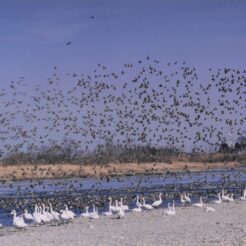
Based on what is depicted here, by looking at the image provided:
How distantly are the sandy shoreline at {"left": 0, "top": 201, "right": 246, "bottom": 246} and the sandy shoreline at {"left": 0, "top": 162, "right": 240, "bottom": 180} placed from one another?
58278 millimetres

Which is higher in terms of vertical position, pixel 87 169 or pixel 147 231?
pixel 147 231

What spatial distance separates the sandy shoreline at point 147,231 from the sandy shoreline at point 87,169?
5828 centimetres

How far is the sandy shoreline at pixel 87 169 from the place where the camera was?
9906cm

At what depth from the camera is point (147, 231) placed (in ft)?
90.6

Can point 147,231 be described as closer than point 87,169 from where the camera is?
Yes

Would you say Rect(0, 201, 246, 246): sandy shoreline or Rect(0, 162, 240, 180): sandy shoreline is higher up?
Rect(0, 201, 246, 246): sandy shoreline

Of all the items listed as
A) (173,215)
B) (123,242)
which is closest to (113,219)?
(173,215)

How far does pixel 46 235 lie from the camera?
2850 cm

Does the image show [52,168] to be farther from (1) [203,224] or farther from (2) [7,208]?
(1) [203,224]

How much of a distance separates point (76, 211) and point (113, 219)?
695 cm

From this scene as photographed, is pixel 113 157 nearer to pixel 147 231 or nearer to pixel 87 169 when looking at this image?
pixel 87 169

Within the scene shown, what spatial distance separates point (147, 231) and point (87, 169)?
8280 centimetres

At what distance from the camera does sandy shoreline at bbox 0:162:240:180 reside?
325 ft

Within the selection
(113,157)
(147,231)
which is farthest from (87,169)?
(147,231)
